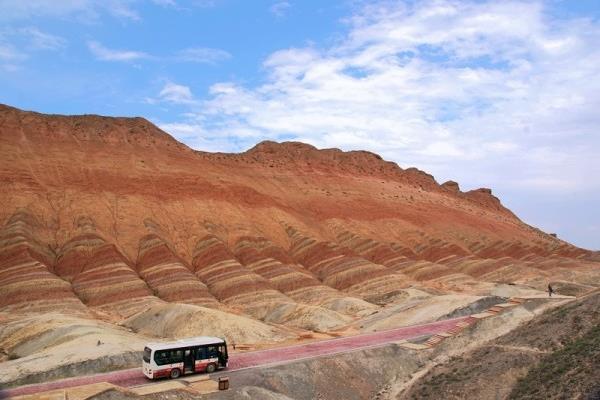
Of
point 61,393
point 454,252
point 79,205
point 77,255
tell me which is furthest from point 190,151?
point 61,393

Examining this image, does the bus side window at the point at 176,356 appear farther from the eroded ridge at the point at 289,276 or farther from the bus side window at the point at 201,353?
the eroded ridge at the point at 289,276

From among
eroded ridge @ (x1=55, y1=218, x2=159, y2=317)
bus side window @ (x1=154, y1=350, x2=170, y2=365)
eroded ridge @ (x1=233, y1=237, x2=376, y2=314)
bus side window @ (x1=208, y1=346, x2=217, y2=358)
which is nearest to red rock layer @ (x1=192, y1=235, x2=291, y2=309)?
eroded ridge @ (x1=233, y1=237, x2=376, y2=314)

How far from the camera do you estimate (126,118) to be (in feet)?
311

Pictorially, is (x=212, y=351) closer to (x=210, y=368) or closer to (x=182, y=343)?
(x=210, y=368)

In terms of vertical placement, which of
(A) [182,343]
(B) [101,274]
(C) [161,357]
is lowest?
(C) [161,357]

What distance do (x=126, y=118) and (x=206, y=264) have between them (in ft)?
128

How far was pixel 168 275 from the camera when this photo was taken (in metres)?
61.7

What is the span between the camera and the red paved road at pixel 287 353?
28.4 meters

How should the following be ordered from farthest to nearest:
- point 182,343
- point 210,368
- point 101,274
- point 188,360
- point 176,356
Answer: point 101,274 < point 210,368 < point 182,343 < point 188,360 < point 176,356

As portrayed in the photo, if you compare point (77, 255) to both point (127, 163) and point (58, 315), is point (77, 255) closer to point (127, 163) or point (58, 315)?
point (58, 315)

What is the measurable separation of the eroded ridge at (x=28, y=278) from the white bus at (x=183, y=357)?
2576cm

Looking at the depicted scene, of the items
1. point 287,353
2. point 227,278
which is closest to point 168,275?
point 227,278

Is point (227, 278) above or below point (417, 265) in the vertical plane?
below

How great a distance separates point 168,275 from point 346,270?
2257 centimetres
